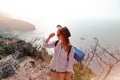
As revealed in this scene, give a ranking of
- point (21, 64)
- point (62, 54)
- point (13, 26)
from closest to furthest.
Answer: point (62, 54)
point (21, 64)
point (13, 26)

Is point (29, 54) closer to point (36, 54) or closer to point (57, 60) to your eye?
point (36, 54)

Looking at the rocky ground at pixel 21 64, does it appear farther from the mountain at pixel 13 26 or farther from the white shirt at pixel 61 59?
the mountain at pixel 13 26

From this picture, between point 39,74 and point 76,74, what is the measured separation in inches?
45.6

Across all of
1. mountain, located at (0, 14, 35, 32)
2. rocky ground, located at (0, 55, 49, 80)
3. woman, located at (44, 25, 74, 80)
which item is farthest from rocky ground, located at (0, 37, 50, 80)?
mountain, located at (0, 14, 35, 32)

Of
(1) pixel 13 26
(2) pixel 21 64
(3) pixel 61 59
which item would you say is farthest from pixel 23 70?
(1) pixel 13 26

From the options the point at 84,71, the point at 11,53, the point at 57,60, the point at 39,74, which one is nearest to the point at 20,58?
the point at 11,53

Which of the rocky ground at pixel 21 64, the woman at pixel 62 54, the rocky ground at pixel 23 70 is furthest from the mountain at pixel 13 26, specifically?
the woman at pixel 62 54

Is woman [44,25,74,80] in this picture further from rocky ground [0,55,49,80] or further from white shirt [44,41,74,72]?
rocky ground [0,55,49,80]

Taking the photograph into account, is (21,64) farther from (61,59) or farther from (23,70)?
(61,59)

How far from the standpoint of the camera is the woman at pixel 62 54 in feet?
16.1

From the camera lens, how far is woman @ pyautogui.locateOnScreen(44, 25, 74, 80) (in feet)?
16.1

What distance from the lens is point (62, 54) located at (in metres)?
5.06

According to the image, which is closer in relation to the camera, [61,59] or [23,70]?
[61,59]

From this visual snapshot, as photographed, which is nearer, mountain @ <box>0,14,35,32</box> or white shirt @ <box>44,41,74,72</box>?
white shirt @ <box>44,41,74,72</box>
